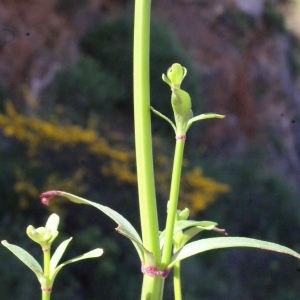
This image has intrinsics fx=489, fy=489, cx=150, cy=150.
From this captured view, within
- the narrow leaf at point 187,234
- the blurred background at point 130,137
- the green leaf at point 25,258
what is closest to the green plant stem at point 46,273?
the green leaf at point 25,258

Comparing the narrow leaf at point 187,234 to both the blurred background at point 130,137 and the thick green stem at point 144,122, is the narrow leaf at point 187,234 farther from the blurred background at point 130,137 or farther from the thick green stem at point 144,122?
the blurred background at point 130,137

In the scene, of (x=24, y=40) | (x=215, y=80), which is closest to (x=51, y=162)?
(x=24, y=40)

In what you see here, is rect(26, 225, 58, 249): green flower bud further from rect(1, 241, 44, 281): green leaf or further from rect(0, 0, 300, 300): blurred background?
A: rect(0, 0, 300, 300): blurred background

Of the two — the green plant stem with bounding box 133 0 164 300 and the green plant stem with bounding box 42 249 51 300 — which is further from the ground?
the green plant stem with bounding box 133 0 164 300

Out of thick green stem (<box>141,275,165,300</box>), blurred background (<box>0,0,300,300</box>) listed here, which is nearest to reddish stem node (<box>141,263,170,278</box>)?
thick green stem (<box>141,275,165,300</box>)

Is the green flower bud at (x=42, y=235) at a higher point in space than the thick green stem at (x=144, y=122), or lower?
lower

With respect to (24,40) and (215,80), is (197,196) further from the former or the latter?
(215,80)

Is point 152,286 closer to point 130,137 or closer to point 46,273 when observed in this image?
point 46,273

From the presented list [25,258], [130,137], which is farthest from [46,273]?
[130,137]
